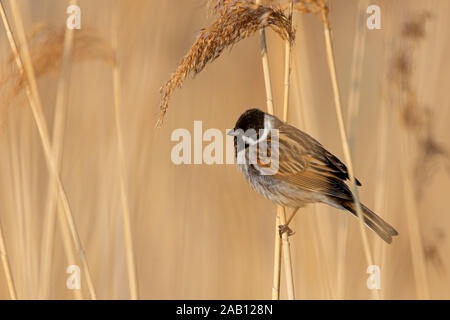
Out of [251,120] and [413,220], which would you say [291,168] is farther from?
[413,220]

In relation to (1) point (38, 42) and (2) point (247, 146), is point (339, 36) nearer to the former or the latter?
(2) point (247, 146)

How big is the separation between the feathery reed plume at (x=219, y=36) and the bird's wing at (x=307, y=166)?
2.85 ft

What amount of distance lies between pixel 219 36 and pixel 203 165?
1928 millimetres

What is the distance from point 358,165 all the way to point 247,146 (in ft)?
5.84

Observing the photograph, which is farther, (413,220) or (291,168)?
(291,168)

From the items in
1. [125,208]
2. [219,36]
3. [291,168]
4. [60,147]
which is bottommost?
[125,208]

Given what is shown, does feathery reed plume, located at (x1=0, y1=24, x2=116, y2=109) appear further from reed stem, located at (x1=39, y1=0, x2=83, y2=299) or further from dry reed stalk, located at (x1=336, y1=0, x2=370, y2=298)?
dry reed stalk, located at (x1=336, y1=0, x2=370, y2=298)

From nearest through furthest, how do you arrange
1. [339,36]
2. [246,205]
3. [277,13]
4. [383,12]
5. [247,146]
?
[277,13] < [383,12] < [247,146] < [246,205] < [339,36]

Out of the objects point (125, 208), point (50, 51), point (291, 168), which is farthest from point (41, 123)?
point (291, 168)

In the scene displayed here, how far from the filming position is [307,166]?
290 centimetres

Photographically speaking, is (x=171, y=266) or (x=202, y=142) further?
(x=171, y=266)

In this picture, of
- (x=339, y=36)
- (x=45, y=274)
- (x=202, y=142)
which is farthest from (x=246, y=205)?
(x=339, y=36)

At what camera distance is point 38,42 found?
2.34m

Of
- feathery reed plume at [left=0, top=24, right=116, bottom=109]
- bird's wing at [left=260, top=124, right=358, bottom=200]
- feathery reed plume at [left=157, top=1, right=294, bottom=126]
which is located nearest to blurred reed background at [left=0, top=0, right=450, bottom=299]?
feathery reed plume at [left=0, top=24, right=116, bottom=109]
